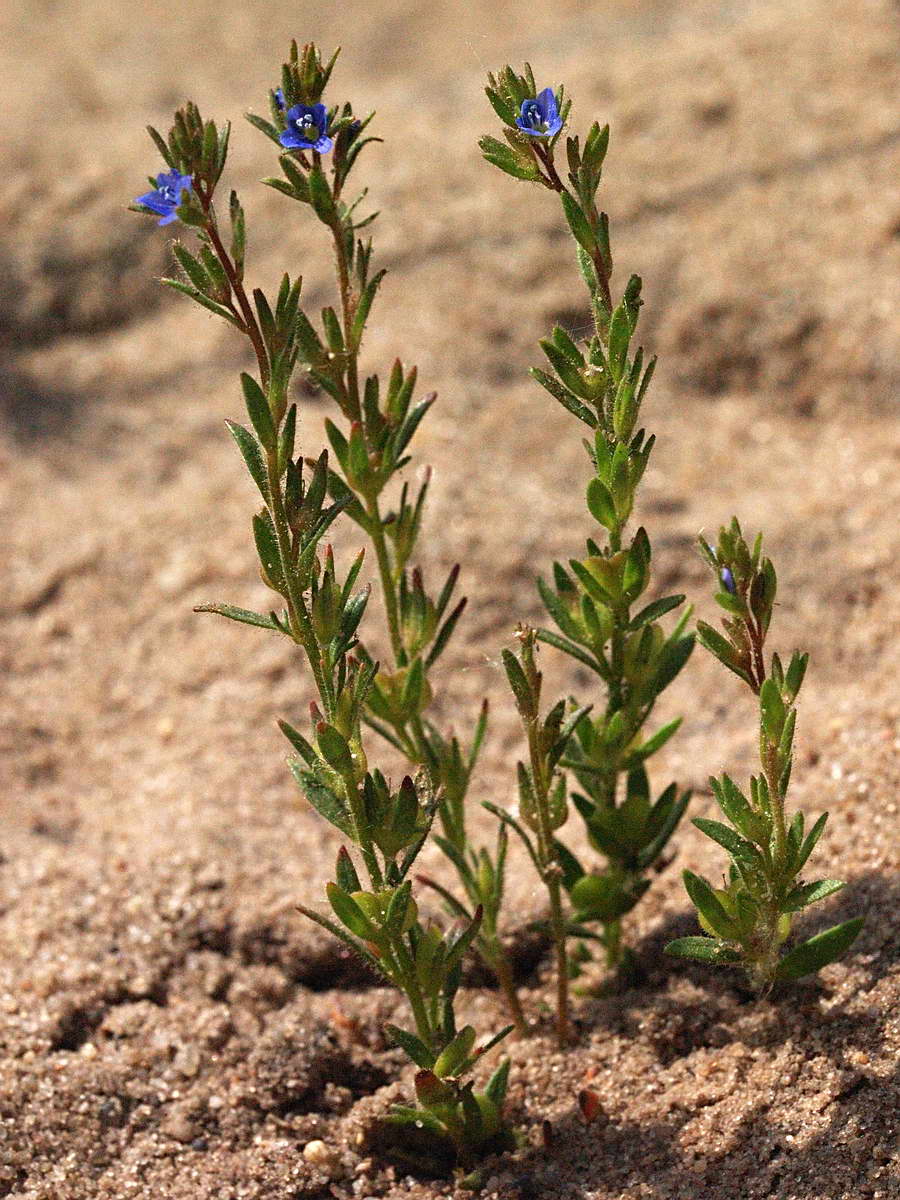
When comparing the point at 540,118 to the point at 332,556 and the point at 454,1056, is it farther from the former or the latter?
the point at 454,1056

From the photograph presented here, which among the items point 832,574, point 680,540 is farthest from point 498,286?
point 832,574

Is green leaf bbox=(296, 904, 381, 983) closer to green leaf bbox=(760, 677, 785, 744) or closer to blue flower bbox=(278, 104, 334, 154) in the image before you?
green leaf bbox=(760, 677, 785, 744)

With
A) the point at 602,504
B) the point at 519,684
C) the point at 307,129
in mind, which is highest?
the point at 307,129

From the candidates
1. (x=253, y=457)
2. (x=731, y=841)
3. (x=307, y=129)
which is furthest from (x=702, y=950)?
(x=307, y=129)

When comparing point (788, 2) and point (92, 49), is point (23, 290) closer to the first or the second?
point (92, 49)

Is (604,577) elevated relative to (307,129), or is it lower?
lower

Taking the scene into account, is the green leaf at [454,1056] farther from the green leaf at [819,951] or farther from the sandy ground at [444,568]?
the green leaf at [819,951]

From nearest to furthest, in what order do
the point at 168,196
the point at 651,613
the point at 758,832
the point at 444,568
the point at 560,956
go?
the point at 168,196, the point at 758,832, the point at 651,613, the point at 560,956, the point at 444,568

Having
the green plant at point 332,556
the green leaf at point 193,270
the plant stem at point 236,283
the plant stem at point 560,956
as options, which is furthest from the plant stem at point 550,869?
the green leaf at point 193,270
